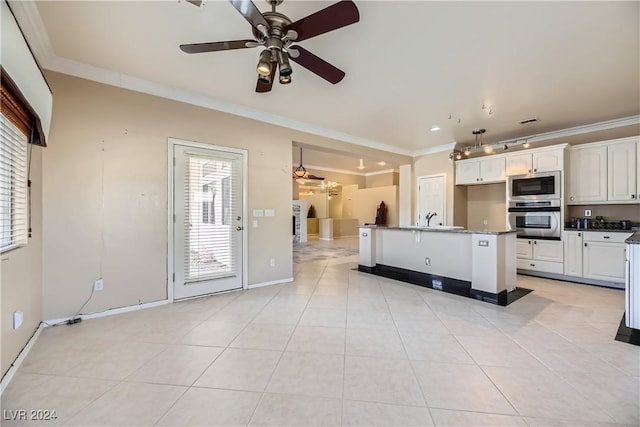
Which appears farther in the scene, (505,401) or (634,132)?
(634,132)

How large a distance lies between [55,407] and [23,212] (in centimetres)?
172

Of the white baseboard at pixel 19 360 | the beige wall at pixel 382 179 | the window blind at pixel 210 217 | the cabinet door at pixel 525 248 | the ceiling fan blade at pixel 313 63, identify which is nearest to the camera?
the white baseboard at pixel 19 360

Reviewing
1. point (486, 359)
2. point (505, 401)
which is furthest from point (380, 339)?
point (505, 401)

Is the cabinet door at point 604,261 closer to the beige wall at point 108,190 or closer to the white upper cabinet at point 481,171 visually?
the white upper cabinet at point 481,171

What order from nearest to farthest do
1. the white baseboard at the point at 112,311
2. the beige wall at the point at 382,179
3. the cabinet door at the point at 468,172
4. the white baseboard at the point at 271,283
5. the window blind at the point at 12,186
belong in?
the window blind at the point at 12,186 < the white baseboard at the point at 112,311 < the white baseboard at the point at 271,283 < the cabinet door at the point at 468,172 < the beige wall at the point at 382,179

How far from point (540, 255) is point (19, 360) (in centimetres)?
686

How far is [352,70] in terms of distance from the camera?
2.98 m

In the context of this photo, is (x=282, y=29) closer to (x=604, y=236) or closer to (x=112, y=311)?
(x=112, y=311)

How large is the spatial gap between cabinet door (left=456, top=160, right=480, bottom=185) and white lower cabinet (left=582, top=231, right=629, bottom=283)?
80.5 inches

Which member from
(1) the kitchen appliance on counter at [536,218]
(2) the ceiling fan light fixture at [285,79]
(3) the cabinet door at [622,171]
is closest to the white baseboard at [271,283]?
(2) the ceiling fan light fixture at [285,79]

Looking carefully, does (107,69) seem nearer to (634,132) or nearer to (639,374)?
(639,374)

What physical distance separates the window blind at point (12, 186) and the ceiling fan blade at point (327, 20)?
2.14 m

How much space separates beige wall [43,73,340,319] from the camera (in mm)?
2809

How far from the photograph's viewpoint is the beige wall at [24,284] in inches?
74.3
